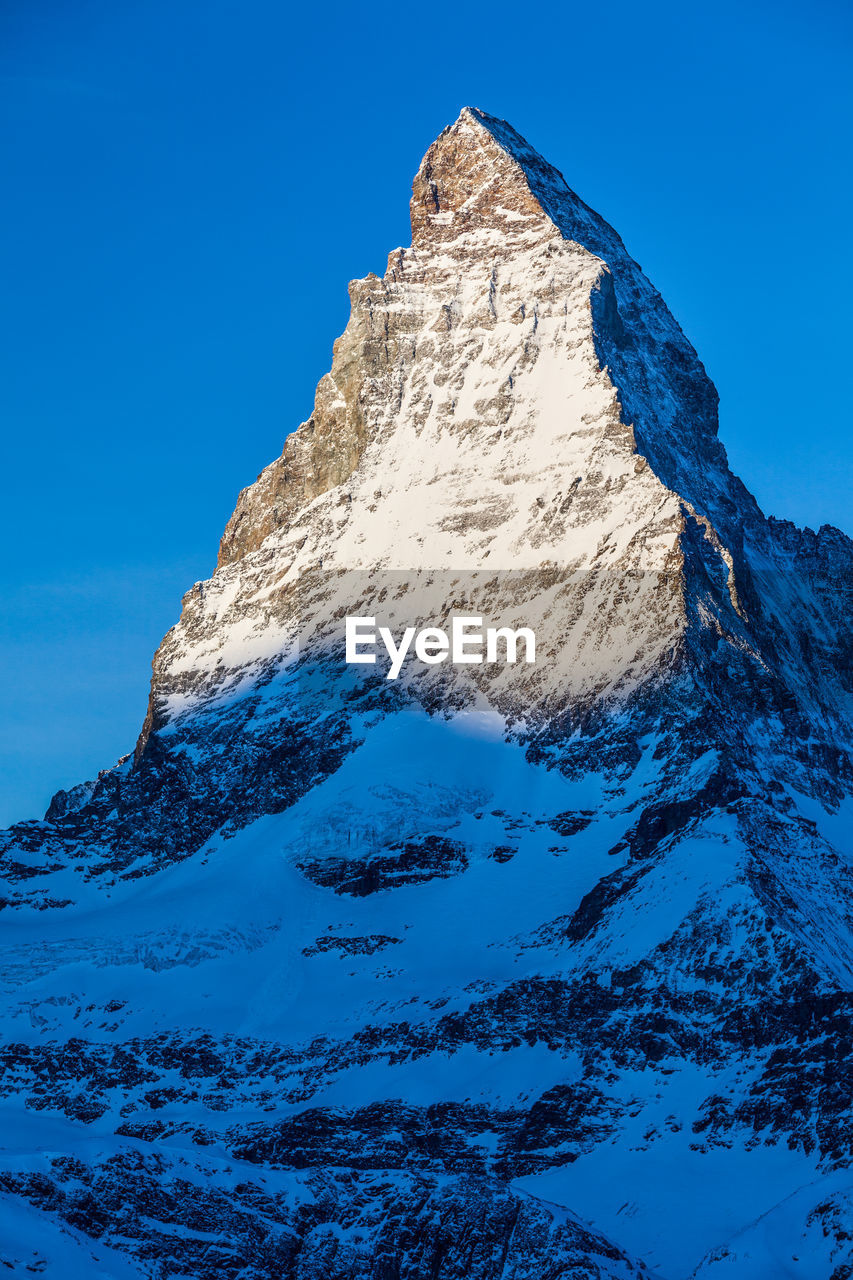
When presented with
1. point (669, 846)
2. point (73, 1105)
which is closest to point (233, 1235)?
point (73, 1105)

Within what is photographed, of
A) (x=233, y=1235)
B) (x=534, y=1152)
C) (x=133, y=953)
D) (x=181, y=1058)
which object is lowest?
(x=233, y=1235)

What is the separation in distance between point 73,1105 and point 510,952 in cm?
3859

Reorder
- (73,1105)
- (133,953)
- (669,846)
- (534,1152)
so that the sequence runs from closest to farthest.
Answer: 1. (534,1152)
2. (73,1105)
3. (669,846)
4. (133,953)

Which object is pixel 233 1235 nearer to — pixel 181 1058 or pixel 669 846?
pixel 181 1058

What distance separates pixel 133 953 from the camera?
7835 inches

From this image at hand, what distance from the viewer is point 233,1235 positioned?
13250cm

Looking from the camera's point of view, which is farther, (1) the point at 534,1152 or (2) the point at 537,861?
(2) the point at 537,861

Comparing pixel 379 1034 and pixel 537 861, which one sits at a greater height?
pixel 537 861

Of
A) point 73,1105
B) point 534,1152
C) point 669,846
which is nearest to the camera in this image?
point 534,1152

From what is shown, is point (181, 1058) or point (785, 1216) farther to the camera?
point (181, 1058)

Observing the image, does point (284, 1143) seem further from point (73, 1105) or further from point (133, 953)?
point (133, 953)

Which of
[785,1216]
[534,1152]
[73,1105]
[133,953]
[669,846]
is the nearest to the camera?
[785,1216]

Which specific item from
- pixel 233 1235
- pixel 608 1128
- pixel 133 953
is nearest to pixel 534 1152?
pixel 608 1128

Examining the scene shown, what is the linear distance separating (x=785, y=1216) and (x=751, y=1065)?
64.4ft
